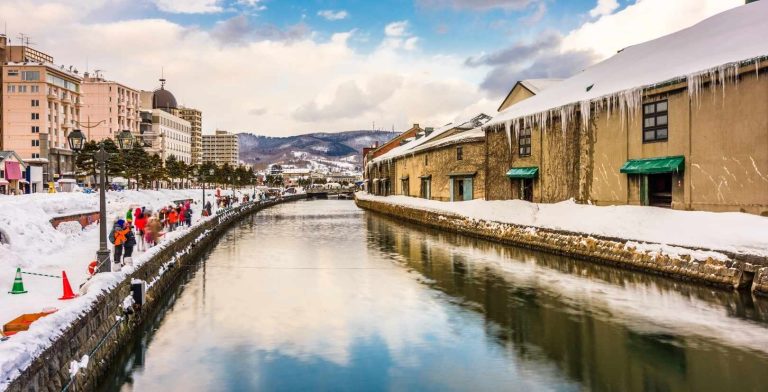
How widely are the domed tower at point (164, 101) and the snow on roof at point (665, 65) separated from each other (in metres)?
167

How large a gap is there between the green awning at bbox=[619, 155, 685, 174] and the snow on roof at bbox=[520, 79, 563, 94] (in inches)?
834

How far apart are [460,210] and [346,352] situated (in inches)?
1159

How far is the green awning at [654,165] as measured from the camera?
23695 mm

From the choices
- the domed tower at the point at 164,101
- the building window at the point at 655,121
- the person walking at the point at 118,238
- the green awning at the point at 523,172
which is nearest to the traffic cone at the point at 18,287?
the person walking at the point at 118,238

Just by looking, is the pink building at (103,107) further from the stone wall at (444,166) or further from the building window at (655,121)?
the building window at (655,121)

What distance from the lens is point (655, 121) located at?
83.0 feet

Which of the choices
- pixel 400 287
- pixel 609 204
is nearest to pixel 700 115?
pixel 609 204

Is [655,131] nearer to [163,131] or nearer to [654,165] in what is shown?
[654,165]

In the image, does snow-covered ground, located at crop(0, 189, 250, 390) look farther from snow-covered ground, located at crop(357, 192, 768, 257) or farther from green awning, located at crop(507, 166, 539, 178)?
green awning, located at crop(507, 166, 539, 178)

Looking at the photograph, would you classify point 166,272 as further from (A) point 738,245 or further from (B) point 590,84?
(B) point 590,84

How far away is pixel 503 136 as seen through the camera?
129ft

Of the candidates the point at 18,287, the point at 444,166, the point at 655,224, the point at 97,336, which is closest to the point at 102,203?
the point at 18,287

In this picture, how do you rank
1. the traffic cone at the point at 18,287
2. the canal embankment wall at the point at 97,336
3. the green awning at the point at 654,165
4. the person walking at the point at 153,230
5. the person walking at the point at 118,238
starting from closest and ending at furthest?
the canal embankment wall at the point at 97,336 < the traffic cone at the point at 18,287 < the person walking at the point at 118,238 < the person walking at the point at 153,230 < the green awning at the point at 654,165

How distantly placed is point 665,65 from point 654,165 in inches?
213
